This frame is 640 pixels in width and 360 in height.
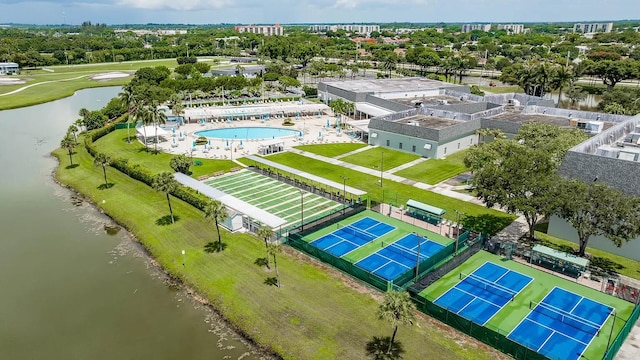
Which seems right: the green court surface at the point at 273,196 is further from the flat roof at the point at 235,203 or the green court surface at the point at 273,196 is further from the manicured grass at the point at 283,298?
the manicured grass at the point at 283,298

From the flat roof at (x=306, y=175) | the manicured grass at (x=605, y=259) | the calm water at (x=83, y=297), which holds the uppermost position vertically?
the flat roof at (x=306, y=175)

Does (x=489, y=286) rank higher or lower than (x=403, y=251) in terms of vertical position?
lower

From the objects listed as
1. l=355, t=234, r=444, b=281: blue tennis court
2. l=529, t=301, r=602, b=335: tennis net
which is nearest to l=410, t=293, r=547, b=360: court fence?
l=529, t=301, r=602, b=335: tennis net

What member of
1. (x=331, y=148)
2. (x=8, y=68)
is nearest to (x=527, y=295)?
(x=331, y=148)

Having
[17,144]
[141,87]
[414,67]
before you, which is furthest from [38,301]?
[414,67]

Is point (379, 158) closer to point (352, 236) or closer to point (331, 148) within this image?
point (331, 148)

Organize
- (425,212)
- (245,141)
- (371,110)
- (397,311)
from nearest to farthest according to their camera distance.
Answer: (397,311)
(425,212)
(245,141)
(371,110)

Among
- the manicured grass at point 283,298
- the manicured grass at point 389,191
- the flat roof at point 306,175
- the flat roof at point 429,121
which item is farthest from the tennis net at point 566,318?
the flat roof at point 429,121
